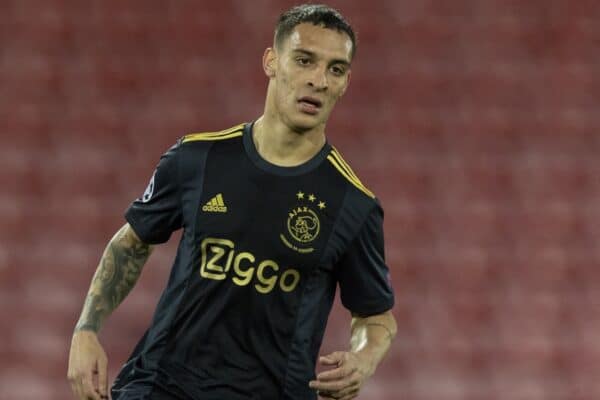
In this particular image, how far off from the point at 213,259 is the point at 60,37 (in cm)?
177

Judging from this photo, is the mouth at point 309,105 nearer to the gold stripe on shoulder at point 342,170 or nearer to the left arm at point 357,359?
the gold stripe on shoulder at point 342,170

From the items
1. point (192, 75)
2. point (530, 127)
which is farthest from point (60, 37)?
point (530, 127)

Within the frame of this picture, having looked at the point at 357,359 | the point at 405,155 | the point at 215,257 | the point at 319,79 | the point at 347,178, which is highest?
the point at 405,155

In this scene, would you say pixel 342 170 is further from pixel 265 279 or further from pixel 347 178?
pixel 265 279

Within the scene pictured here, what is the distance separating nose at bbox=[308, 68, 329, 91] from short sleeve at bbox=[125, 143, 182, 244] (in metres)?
0.20

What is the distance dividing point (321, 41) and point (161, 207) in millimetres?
291

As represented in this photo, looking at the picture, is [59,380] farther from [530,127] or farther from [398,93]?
[530,127]

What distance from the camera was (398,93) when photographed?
9.95 feet

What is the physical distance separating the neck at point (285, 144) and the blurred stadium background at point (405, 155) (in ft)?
4.62

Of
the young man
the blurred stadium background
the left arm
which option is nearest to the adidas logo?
the young man

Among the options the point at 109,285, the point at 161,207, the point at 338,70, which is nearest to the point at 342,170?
the point at 338,70

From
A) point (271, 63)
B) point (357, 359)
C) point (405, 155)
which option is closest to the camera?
point (357, 359)

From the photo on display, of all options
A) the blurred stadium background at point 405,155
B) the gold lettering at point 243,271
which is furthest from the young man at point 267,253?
the blurred stadium background at point 405,155

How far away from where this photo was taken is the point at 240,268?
1396 millimetres
